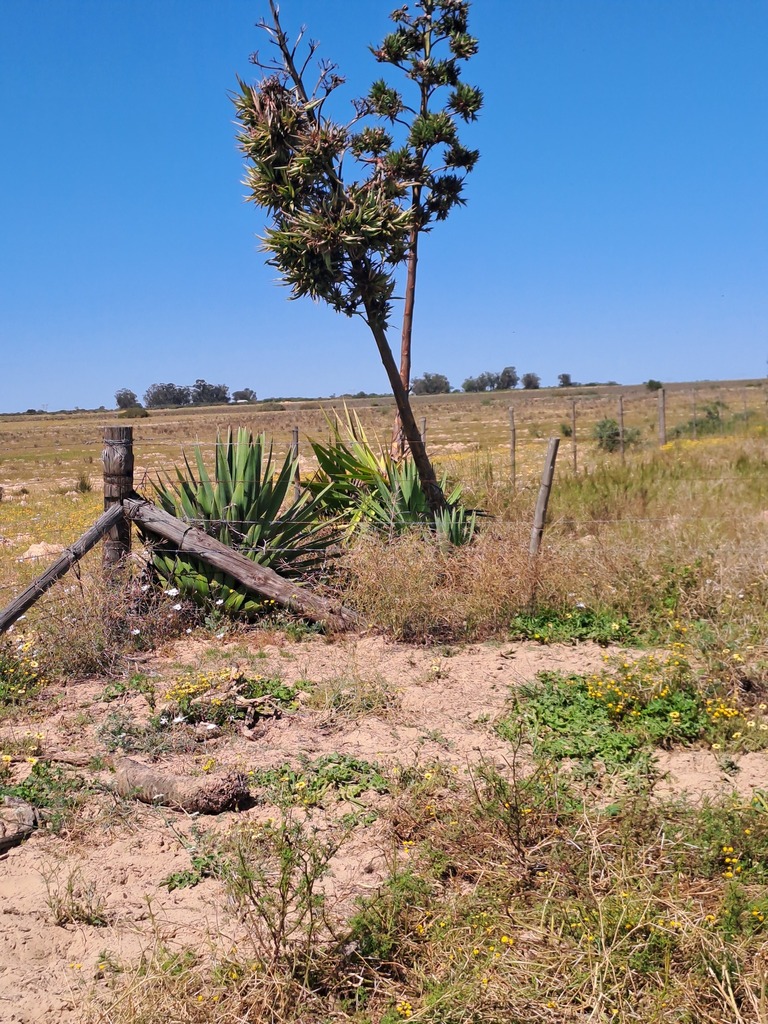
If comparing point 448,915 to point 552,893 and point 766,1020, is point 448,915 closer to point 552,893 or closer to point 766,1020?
point 552,893

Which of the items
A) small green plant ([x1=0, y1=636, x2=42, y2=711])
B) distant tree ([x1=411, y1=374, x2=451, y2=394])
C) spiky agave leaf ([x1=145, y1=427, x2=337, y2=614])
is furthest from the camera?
distant tree ([x1=411, y1=374, x2=451, y2=394])

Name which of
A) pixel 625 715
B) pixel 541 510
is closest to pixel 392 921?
pixel 625 715

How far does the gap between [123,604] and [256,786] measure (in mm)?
2755

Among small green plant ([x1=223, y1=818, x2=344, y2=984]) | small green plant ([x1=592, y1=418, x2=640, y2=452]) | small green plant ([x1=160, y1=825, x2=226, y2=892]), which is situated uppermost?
small green plant ([x1=592, y1=418, x2=640, y2=452])

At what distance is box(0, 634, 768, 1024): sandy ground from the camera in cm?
341

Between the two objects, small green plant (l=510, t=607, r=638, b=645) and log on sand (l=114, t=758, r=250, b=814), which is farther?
small green plant (l=510, t=607, r=638, b=645)

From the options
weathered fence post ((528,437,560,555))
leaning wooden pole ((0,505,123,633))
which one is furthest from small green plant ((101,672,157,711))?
weathered fence post ((528,437,560,555))

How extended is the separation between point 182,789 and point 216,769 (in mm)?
325

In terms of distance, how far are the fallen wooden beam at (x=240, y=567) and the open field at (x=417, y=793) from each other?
0.57 feet

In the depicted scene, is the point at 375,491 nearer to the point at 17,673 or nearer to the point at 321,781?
the point at 17,673

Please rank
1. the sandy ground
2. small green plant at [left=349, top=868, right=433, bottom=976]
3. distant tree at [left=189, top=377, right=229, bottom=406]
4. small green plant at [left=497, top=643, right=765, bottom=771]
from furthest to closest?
distant tree at [left=189, top=377, right=229, bottom=406] < small green plant at [left=497, top=643, right=765, bottom=771] < the sandy ground < small green plant at [left=349, top=868, right=433, bottom=976]

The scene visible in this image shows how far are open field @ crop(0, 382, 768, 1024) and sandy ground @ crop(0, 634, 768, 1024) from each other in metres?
0.02

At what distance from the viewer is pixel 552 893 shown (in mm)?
3473

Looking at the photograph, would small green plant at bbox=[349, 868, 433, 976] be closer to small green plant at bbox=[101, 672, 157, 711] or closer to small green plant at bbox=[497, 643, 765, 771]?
small green plant at bbox=[497, 643, 765, 771]
